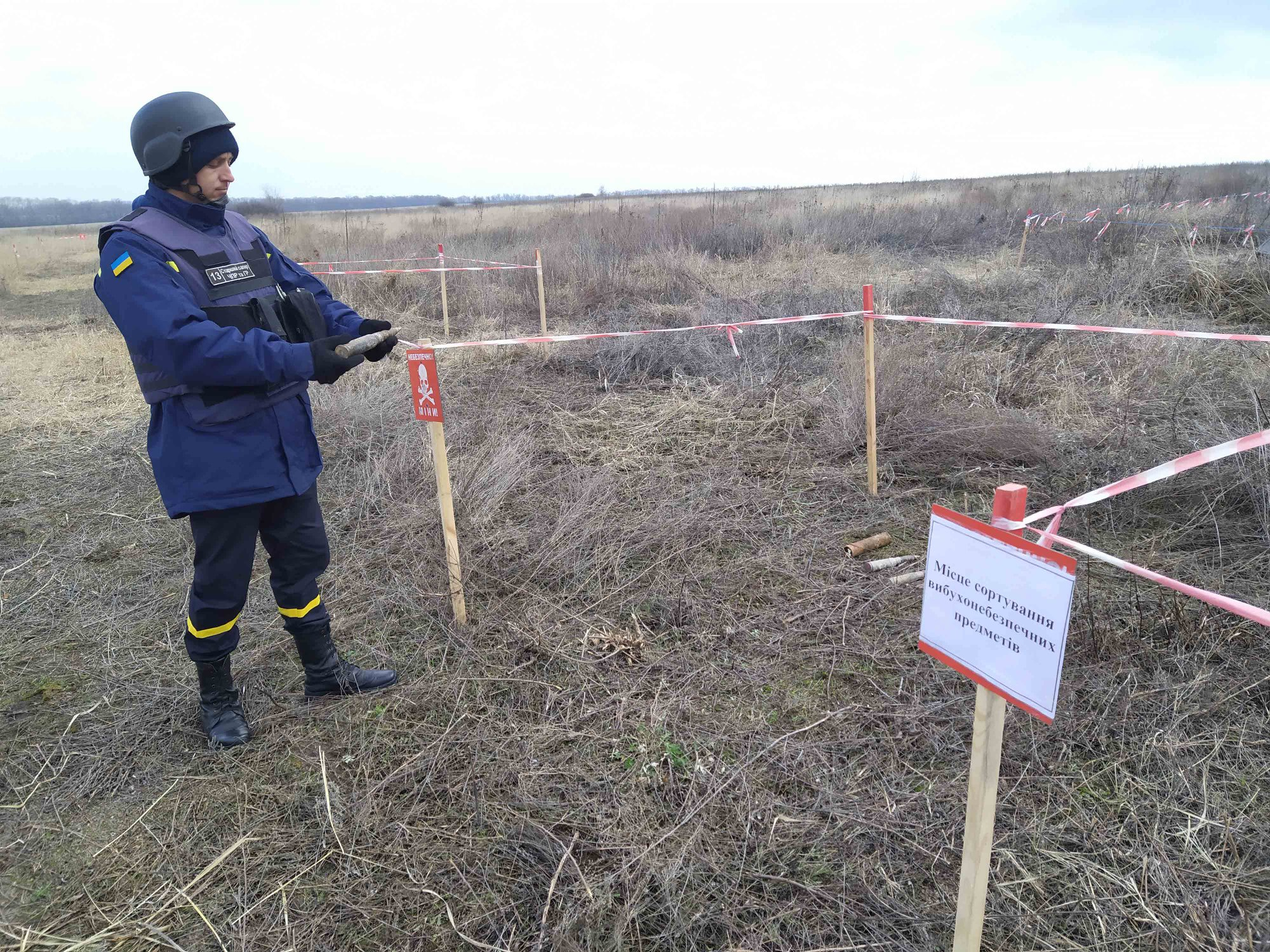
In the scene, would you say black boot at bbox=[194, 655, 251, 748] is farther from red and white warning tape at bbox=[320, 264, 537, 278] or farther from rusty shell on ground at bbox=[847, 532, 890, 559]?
red and white warning tape at bbox=[320, 264, 537, 278]

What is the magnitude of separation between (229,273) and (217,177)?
286 millimetres

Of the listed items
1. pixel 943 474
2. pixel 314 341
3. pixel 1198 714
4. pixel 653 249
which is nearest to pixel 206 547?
pixel 314 341

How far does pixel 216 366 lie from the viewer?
6.97 ft

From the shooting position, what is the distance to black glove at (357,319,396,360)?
8.23 ft

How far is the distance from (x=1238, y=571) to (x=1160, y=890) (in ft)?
6.47

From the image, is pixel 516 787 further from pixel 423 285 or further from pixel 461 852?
pixel 423 285

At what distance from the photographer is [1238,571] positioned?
3199 mm

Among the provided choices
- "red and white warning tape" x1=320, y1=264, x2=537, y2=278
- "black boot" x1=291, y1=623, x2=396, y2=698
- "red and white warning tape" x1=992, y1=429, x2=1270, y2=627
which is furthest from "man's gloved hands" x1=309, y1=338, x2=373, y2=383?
"red and white warning tape" x1=320, y1=264, x2=537, y2=278

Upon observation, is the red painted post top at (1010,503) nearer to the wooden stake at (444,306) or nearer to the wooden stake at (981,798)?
the wooden stake at (981,798)

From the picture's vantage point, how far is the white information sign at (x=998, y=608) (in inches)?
45.7

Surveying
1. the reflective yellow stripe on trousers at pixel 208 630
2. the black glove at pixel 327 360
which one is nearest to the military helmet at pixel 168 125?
the black glove at pixel 327 360

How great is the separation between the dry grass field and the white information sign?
90 centimetres

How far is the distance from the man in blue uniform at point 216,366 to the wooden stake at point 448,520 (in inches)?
15.7

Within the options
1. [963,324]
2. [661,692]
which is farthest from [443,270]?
[661,692]
